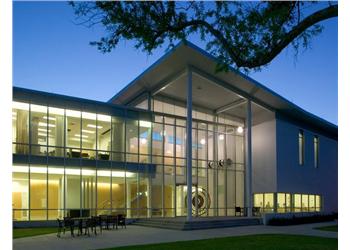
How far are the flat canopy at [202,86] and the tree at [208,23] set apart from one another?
9923 millimetres

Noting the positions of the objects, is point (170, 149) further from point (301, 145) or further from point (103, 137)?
point (301, 145)

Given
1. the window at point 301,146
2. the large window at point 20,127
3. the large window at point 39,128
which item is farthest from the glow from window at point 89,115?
the window at point 301,146

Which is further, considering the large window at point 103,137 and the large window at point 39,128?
the large window at point 103,137

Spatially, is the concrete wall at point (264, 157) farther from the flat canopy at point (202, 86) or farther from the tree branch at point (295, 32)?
the tree branch at point (295, 32)

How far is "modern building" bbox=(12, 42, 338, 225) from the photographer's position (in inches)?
763

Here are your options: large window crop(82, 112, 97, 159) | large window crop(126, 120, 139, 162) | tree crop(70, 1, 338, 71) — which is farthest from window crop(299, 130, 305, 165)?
tree crop(70, 1, 338, 71)

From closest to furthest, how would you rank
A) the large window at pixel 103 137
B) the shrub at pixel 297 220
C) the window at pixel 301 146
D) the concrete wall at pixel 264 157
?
the large window at pixel 103 137 < the shrub at pixel 297 220 < the concrete wall at pixel 264 157 < the window at pixel 301 146

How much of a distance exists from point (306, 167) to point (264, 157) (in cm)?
489

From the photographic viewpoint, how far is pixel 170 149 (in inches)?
948

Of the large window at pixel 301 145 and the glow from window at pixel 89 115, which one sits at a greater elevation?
the glow from window at pixel 89 115

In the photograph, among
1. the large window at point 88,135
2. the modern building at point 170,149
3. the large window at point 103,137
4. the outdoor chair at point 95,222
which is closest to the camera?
the outdoor chair at point 95,222

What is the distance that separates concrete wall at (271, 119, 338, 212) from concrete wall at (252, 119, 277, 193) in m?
0.35

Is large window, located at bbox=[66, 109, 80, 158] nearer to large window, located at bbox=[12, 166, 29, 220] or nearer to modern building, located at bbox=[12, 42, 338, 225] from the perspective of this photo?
modern building, located at bbox=[12, 42, 338, 225]

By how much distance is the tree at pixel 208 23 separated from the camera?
8328mm
